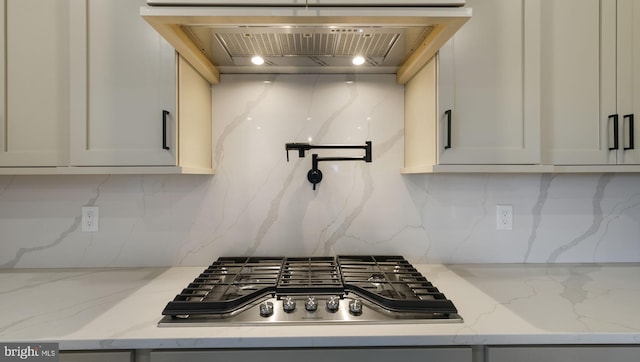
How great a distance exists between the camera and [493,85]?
1.21 meters

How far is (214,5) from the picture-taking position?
3.18 feet

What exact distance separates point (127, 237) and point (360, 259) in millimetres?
1035

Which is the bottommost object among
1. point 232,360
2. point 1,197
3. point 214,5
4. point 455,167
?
point 232,360

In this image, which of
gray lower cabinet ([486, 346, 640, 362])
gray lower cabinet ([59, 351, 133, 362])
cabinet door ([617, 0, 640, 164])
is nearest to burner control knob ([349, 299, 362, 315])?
gray lower cabinet ([486, 346, 640, 362])

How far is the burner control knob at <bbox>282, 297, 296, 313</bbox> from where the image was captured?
0.94 m

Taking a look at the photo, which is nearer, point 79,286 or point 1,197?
point 79,286

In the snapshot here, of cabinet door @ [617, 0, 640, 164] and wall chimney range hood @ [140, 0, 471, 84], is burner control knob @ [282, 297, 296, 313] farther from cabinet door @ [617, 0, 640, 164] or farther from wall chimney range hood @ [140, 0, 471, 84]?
cabinet door @ [617, 0, 640, 164]

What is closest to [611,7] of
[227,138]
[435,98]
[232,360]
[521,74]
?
[521,74]

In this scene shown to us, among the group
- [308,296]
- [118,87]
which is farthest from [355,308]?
[118,87]

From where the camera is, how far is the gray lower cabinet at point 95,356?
0.82 m

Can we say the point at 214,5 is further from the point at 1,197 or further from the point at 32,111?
the point at 1,197

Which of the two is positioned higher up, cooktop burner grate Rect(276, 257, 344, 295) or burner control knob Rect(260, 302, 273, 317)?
cooktop burner grate Rect(276, 257, 344, 295)

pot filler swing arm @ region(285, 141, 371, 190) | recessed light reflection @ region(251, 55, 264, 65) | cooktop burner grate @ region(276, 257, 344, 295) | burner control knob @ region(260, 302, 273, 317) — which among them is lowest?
Result: burner control knob @ region(260, 302, 273, 317)

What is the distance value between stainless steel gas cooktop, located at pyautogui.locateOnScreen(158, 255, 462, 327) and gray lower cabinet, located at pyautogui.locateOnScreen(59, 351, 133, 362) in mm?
104
